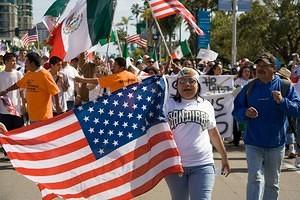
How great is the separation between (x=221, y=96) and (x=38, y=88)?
4.46 metres

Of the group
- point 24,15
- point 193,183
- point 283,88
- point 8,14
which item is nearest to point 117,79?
point 283,88

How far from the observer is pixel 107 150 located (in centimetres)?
572

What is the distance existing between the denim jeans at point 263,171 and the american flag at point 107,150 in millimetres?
1134

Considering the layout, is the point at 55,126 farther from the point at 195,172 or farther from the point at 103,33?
the point at 103,33

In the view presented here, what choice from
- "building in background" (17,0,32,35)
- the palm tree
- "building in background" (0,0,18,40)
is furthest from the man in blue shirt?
"building in background" (0,0,18,40)

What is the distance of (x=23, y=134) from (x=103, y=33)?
3.45 meters

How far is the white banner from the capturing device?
12328 millimetres

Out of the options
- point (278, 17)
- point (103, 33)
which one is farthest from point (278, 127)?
point (278, 17)

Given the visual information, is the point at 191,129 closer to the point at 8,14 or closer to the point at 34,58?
the point at 34,58

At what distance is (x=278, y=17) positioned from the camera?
57.5m

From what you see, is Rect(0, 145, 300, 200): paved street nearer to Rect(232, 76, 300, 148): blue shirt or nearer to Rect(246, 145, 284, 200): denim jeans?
Rect(246, 145, 284, 200): denim jeans

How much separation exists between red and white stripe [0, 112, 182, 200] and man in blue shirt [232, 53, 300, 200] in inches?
45.4

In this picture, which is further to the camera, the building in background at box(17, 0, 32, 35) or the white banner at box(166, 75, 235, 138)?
the building in background at box(17, 0, 32, 35)


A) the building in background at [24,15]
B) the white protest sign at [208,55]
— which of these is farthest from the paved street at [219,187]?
the building in background at [24,15]
